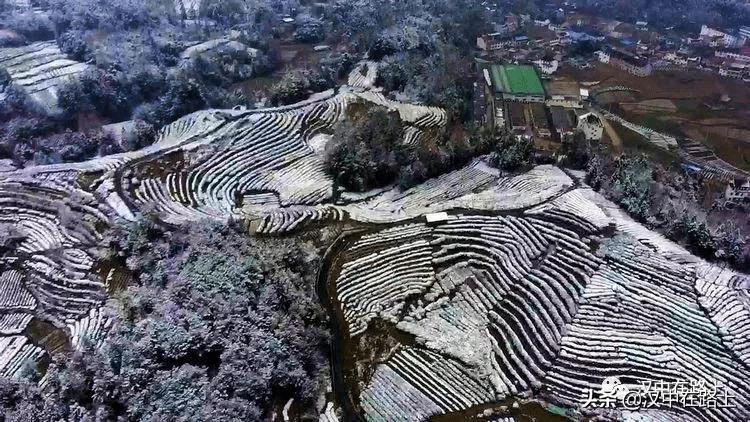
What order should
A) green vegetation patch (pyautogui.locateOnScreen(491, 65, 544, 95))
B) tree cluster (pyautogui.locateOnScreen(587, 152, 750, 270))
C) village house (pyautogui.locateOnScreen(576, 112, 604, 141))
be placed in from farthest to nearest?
green vegetation patch (pyautogui.locateOnScreen(491, 65, 544, 95)), village house (pyautogui.locateOnScreen(576, 112, 604, 141)), tree cluster (pyautogui.locateOnScreen(587, 152, 750, 270))

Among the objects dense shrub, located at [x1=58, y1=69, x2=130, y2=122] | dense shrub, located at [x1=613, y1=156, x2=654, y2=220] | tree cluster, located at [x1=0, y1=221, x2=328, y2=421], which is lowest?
dense shrub, located at [x1=58, y1=69, x2=130, y2=122]

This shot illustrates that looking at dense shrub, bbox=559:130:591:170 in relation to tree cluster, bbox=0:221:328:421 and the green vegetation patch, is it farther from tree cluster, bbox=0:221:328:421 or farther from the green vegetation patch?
tree cluster, bbox=0:221:328:421

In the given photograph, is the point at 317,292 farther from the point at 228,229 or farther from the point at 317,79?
the point at 317,79

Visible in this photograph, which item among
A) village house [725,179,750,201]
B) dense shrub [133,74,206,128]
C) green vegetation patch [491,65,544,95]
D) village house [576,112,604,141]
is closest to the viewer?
village house [725,179,750,201]

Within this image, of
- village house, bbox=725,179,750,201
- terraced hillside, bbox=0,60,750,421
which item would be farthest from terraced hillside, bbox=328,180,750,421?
village house, bbox=725,179,750,201

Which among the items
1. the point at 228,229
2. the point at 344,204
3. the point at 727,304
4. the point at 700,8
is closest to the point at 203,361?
the point at 228,229

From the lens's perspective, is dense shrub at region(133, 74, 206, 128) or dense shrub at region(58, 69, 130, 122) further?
dense shrub at region(58, 69, 130, 122)

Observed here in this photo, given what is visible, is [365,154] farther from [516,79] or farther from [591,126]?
[516,79]
